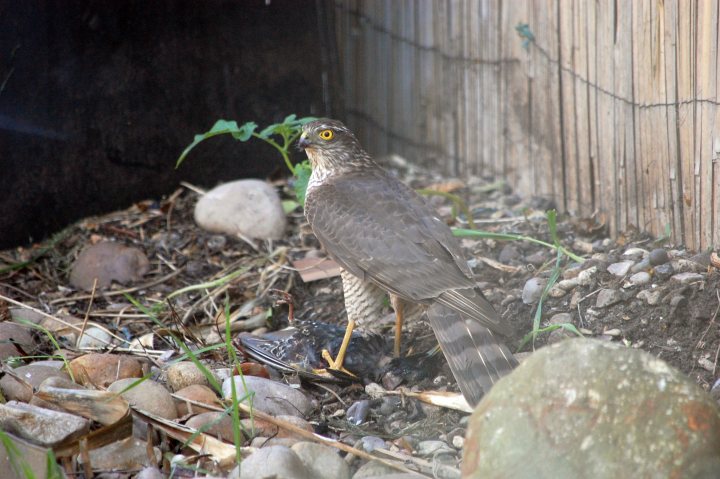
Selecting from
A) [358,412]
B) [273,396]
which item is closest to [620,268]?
[358,412]

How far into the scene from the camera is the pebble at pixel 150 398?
3689 millimetres

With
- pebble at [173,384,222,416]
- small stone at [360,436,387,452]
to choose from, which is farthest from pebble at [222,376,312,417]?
small stone at [360,436,387,452]

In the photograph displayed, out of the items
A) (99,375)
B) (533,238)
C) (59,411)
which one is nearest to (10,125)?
(99,375)

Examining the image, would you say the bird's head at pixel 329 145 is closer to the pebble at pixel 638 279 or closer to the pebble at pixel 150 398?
the pebble at pixel 638 279

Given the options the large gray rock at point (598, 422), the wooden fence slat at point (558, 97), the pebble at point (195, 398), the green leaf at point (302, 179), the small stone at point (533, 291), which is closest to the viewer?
the large gray rock at point (598, 422)

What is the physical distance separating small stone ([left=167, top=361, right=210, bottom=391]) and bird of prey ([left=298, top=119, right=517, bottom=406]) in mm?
727

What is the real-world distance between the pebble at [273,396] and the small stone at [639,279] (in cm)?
167

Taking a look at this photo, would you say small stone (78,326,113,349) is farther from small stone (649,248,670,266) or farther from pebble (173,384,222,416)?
small stone (649,248,670,266)

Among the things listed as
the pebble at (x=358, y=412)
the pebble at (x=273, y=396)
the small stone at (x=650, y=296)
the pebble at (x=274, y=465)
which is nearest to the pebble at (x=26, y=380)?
the pebble at (x=273, y=396)

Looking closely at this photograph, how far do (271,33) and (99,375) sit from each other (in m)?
3.55

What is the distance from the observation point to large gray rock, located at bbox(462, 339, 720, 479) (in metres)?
2.49

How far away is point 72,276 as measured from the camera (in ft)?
18.8

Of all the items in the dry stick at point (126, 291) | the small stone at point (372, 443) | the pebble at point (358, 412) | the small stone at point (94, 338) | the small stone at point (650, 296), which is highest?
the small stone at point (650, 296)

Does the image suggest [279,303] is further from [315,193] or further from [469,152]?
[469,152]
